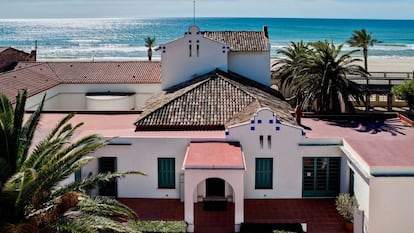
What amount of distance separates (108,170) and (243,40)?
1787 centimetres

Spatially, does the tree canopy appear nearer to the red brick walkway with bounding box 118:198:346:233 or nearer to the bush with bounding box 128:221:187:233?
the red brick walkway with bounding box 118:198:346:233

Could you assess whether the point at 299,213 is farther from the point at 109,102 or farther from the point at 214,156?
the point at 109,102

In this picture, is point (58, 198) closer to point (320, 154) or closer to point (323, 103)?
point (320, 154)

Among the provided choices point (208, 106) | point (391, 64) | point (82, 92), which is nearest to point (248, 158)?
point (208, 106)

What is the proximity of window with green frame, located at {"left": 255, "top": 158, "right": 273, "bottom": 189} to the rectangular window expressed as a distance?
740 cm

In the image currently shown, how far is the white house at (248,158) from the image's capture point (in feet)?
74.9

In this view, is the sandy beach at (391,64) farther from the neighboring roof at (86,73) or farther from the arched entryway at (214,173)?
the arched entryway at (214,173)

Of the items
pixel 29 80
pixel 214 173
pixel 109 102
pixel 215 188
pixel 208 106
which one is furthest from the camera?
pixel 109 102

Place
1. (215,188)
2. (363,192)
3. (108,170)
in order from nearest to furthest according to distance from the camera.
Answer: (363,192)
(215,188)
(108,170)

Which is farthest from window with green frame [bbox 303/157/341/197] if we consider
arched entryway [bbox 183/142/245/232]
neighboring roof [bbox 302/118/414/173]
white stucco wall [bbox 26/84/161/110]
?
white stucco wall [bbox 26/84/161/110]

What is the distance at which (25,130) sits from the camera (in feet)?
55.7

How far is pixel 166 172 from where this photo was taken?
2739 centimetres

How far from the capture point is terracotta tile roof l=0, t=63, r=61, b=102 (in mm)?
39250

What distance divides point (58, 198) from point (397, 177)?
1370 centimetres
